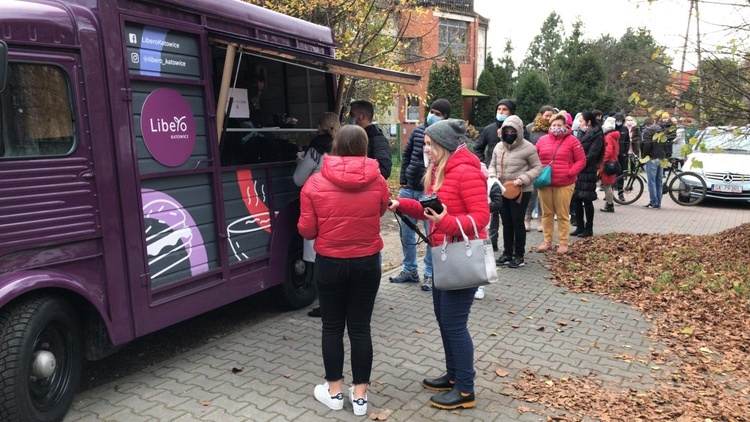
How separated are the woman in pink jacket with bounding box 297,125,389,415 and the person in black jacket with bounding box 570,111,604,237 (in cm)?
627

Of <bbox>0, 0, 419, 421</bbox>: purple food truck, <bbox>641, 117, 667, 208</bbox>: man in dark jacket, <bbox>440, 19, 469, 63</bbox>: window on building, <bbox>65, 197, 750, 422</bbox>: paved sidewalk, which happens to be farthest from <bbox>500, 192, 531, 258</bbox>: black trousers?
<bbox>440, 19, 469, 63</bbox>: window on building

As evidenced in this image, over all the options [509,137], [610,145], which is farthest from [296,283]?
[610,145]

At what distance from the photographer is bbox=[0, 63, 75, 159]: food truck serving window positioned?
322 centimetres

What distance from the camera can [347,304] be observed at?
3650 millimetres

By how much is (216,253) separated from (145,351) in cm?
105

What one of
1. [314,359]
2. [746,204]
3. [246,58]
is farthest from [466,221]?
[746,204]

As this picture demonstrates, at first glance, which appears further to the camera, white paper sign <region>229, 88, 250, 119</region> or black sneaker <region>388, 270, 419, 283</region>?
Answer: black sneaker <region>388, 270, 419, 283</region>

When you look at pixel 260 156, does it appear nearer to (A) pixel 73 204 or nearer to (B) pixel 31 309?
(A) pixel 73 204

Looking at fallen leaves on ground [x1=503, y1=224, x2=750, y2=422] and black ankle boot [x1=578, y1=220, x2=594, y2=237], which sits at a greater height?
black ankle boot [x1=578, y1=220, x2=594, y2=237]

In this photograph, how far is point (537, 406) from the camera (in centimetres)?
382

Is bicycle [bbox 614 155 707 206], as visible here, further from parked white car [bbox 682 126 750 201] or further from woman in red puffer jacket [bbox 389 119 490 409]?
woman in red puffer jacket [bbox 389 119 490 409]

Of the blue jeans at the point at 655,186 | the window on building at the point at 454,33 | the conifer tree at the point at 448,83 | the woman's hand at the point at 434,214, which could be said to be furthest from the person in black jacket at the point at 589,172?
the window on building at the point at 454,33

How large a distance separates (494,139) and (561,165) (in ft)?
3.48

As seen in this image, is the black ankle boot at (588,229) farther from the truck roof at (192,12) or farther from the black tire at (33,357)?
the black tire at (33,357)
